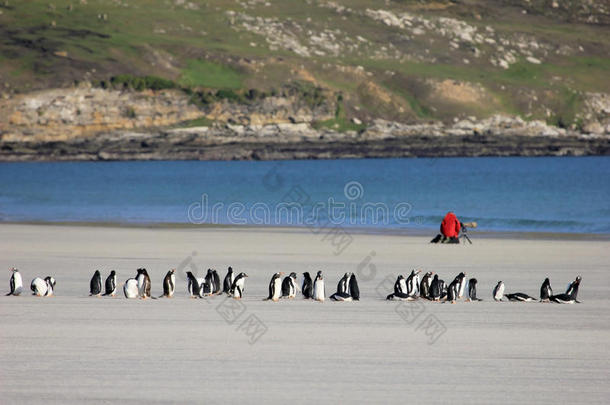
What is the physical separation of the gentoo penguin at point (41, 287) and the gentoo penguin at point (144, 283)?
1.57 m

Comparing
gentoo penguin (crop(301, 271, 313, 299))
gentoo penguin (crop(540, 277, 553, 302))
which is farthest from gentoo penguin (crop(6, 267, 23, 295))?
gentoo penguin (crop(540, 277, 553, 302))

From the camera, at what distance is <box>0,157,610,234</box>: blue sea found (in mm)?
39844

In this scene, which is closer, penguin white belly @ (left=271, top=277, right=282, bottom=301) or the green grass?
penguin white belly @ (left=271, top=277, right=282, bottom=301)

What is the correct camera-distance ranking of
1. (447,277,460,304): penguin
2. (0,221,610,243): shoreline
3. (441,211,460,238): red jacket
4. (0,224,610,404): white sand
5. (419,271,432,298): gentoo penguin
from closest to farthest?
(0,224,610,404): white sand
(447,277,460,304): penguin
(419,271,432,298): gentoo penguin
(441,211,460,238): red jacket
(0,221,610,243): shoreline

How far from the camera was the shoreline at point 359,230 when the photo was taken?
30.7 meters

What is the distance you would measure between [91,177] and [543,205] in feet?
186

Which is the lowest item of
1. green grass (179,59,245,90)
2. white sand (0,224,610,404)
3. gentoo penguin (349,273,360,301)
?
white sand (0,224,610,404)

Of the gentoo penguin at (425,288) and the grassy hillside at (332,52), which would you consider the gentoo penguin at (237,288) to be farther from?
the grassy hillside at (332,52)

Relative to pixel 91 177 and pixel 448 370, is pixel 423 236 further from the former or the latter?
pixel 91 177

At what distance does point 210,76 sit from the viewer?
14312 centimetres

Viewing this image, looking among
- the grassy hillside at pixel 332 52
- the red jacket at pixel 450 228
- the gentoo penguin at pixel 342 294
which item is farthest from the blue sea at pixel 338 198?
the grassy hillside at pixel 332 52

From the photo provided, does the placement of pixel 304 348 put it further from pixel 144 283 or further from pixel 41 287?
pixel 41 287

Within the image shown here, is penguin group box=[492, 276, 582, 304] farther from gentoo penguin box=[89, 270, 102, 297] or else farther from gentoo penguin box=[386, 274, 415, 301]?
gentoo penguin box=[89, 270, 102, 297]

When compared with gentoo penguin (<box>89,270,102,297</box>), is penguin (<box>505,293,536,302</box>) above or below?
below
